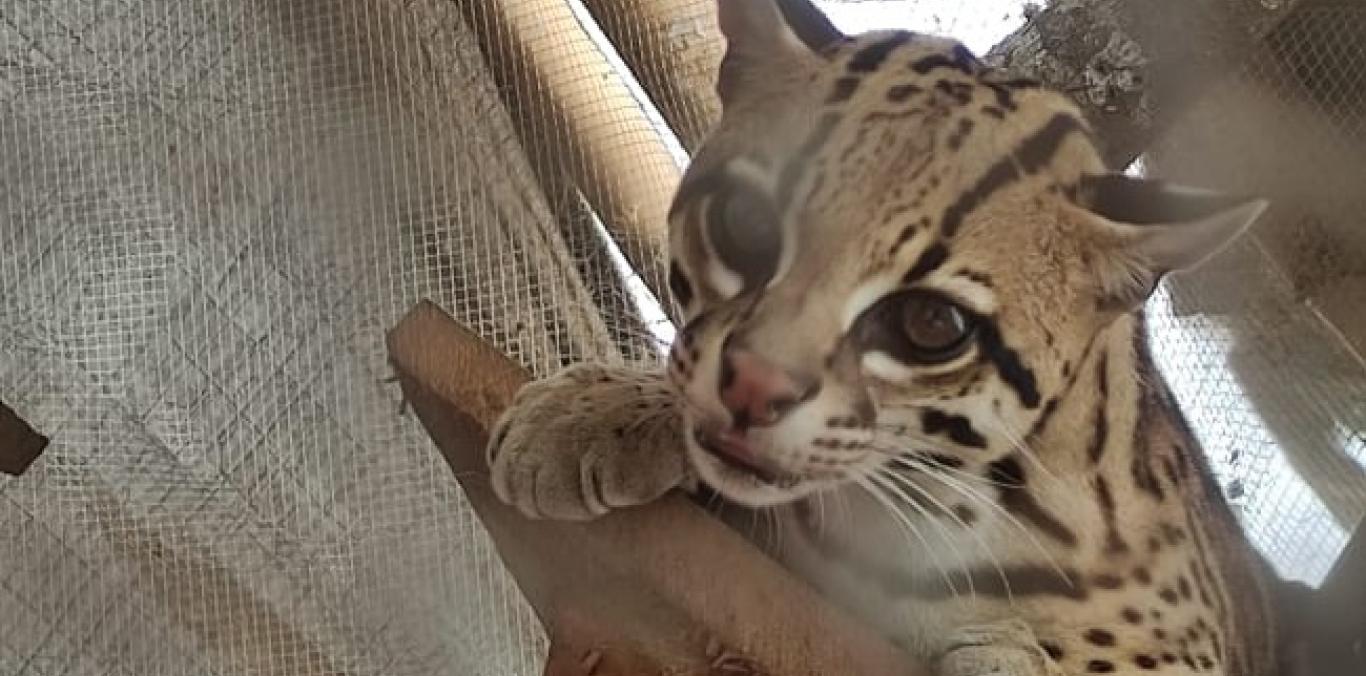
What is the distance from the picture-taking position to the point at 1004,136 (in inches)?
32.4

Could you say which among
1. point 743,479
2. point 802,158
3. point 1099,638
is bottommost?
point 1099,638

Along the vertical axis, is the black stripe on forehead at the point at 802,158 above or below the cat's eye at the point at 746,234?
above

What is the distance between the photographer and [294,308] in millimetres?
1051

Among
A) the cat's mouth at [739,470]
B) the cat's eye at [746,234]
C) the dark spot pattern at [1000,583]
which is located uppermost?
the cat's eye at [746,234]

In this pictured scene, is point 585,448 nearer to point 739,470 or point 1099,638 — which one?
point 739,470

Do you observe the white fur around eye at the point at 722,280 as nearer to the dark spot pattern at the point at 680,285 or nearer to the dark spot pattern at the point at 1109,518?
Answer: the dark spot pattern at the point at 680,285

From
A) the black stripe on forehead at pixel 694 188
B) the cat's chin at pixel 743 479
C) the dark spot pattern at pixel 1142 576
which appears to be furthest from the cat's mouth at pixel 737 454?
the dark spot pattern at pixel 1142 576

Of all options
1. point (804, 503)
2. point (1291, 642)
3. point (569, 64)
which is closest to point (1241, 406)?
point (1291, 642)

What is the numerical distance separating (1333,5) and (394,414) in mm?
493

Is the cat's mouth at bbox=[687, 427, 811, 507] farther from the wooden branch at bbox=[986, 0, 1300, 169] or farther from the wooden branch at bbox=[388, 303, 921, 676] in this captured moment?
the wooden branch at bbox=[986, 0, 1300, 169]

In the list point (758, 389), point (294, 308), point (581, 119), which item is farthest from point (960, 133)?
point (294, 308)

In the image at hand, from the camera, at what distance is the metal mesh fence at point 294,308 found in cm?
101

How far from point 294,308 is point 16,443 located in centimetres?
15

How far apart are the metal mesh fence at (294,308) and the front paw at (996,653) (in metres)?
0.18
